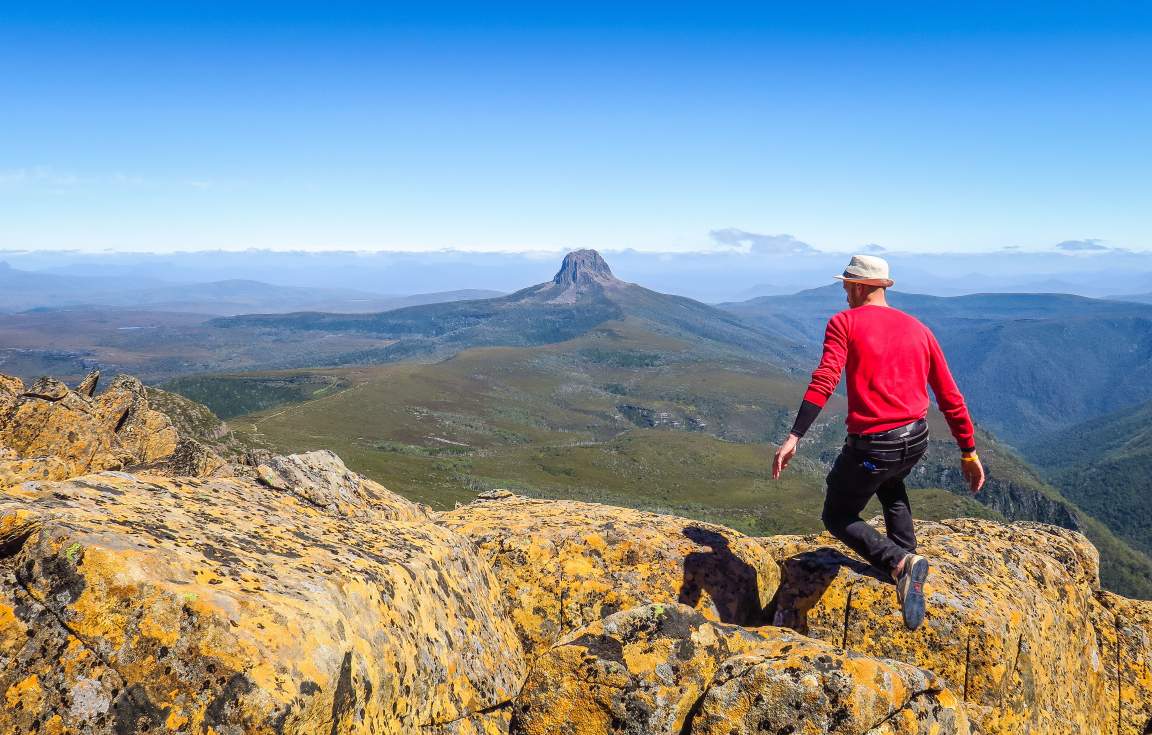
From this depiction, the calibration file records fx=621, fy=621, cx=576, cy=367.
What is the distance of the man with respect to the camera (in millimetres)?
9609

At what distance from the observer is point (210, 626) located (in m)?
5.98

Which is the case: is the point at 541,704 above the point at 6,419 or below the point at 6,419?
below

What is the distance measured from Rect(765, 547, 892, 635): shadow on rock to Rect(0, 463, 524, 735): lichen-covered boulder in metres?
5.08

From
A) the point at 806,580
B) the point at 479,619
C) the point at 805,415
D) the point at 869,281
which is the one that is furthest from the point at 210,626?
the point at 869,281

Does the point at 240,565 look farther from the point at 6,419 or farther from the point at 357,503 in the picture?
the point at 6,419

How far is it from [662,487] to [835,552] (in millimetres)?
189845

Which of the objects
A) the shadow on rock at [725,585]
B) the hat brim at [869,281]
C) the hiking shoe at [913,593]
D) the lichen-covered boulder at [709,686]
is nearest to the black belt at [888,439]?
the hiking shoe at [913,593]

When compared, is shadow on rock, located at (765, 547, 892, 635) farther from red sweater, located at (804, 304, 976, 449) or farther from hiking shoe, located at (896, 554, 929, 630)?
red sweater, located at (804, 304, 976, 449)

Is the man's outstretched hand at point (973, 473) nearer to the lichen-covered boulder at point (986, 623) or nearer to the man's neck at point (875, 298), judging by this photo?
the lichen-covered boulder at point (986, 623)

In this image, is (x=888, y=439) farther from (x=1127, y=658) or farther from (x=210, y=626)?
(x=210, y=626)

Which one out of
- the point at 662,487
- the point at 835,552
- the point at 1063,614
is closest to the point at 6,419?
the point at 835,552

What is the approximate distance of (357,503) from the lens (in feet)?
40.0

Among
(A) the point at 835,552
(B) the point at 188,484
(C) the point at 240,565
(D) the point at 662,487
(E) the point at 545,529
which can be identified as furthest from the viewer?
(D) the point at 662,487

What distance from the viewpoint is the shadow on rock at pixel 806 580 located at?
10.6m
